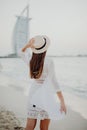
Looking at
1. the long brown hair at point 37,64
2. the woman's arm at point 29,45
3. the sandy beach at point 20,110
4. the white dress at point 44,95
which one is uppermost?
the woman's arm at point 29,45

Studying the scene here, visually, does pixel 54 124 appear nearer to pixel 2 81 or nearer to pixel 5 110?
pixel 5 110

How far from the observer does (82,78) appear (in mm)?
2324

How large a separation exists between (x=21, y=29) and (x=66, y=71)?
1.87 ft

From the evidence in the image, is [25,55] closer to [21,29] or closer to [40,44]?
[40,44]

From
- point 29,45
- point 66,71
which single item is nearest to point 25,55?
point 29,45

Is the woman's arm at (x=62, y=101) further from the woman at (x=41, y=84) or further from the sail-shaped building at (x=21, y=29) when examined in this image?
the sail-shaped building at (x=21, y=29)

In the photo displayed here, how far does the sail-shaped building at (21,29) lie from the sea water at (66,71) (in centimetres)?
15

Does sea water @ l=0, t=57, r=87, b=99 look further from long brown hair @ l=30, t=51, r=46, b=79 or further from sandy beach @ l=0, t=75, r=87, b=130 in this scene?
long brown hair @ l=30, t=51, r=46, b=79

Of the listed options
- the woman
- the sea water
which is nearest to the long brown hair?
the woman

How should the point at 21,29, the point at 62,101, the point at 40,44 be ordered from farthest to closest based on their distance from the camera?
the point at 21,29 → the point at 62,101 → the point at 40,44

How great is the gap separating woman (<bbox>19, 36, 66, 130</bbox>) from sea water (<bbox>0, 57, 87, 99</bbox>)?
0.59 feet

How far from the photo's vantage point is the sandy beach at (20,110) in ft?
7.36

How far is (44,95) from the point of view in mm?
2055

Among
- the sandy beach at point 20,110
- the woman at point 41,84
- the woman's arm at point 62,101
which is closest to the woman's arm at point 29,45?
the woman at point 41,84
